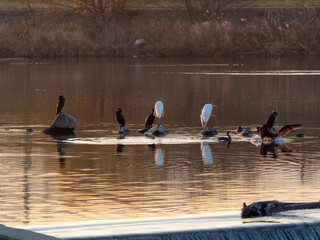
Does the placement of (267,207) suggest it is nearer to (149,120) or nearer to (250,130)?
(250,130)

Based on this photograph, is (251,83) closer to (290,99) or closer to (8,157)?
(290,99)

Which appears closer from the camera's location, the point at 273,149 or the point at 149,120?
the point at 273,149

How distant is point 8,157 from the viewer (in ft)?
48.8

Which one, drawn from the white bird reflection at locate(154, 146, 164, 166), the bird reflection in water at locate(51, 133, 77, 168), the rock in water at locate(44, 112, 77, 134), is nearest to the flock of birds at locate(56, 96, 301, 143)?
the rock in water at locate(44, 112, 77, 134)

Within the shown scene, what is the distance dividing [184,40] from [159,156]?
33020 mm

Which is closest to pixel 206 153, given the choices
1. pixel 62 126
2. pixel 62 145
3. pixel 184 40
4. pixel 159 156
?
pixel 159 156

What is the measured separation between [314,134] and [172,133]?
109 inches

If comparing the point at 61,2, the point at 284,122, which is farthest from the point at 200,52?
the point at 284,122

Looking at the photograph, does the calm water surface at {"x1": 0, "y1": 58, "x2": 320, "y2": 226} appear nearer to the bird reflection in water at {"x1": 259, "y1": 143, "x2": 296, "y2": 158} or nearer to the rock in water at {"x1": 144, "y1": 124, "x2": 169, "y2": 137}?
the bird reflection in water at {"x1": 259, "y1": 143, "x2": 296, "y2": 158}

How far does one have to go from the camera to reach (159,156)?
14914mm

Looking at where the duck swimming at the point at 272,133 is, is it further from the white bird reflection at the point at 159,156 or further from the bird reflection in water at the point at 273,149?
the white bird reflection at the point at 159,156

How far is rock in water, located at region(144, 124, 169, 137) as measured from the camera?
17.5 meters

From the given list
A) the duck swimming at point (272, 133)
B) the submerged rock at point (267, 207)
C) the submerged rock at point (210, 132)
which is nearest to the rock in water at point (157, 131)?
the submerged rock at point (210, 132)

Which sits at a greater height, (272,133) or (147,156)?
(272,133)
